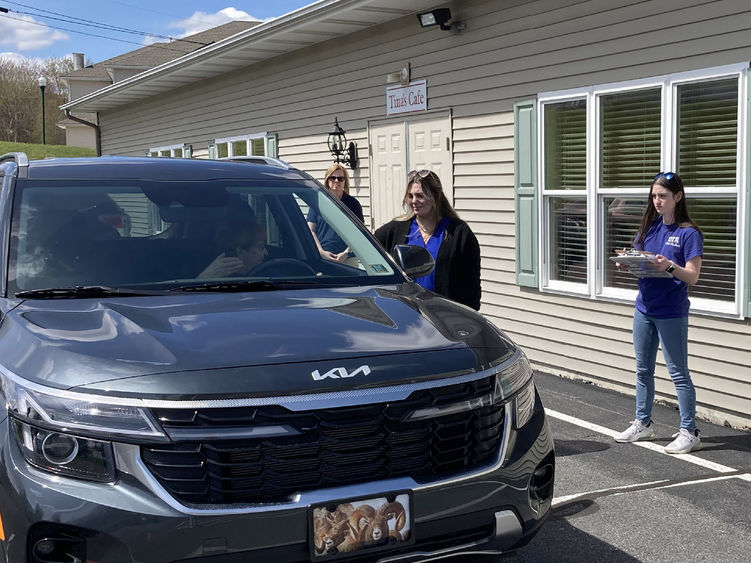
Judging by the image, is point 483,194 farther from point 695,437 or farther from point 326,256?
point 326,256

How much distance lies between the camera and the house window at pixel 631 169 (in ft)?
21.0

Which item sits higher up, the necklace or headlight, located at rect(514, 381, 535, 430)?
the necklace

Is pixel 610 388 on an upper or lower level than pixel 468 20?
lower

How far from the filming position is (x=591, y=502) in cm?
472

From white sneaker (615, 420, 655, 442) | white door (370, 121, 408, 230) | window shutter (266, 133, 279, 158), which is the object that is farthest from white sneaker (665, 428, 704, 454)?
window shutter (266, 133, 279, 158)

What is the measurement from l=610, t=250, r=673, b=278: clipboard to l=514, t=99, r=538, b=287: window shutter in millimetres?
3028

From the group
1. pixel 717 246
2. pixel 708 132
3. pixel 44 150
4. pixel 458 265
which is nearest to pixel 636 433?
pixel 717 246

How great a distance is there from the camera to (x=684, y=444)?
559cm

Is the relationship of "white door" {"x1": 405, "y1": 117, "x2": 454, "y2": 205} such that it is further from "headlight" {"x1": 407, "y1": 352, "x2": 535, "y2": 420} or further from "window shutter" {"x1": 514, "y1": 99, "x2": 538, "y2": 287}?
"headlight" {"x1": 407, "y1": 352, "x2": 535, "y2": 420}

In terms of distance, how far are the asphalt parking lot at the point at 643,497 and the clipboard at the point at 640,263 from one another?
1.19 metres

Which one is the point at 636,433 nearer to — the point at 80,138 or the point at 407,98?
the point at 407,98

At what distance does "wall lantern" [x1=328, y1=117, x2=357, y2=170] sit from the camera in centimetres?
1131

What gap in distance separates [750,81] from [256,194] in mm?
3800

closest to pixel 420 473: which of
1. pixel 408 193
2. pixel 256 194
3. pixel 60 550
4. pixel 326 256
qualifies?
pixel 60 550
